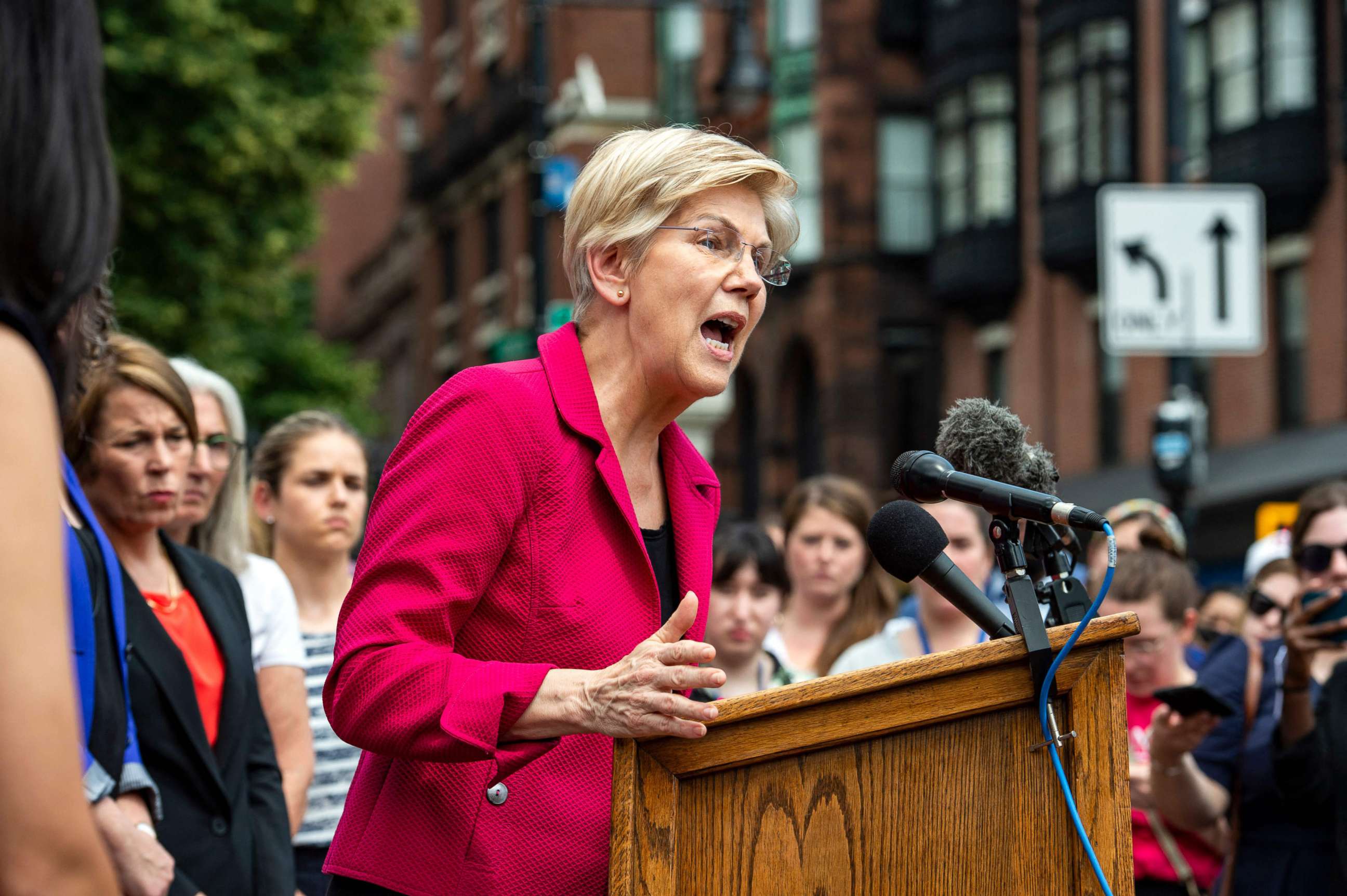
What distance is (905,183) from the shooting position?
3381 cm

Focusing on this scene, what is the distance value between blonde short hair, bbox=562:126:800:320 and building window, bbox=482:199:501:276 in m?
37.4

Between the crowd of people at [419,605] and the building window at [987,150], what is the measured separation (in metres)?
24.2

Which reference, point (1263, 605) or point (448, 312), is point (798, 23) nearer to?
point (448, 312)

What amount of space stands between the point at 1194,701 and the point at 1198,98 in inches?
881

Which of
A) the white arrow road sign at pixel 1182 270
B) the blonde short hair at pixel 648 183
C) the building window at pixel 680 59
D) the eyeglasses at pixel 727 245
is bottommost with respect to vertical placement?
the eyeglasses at pixel 727 245

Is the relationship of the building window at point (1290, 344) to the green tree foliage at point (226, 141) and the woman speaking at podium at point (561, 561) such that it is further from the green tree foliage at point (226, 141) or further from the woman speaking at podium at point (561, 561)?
the woman speaking at podium at point (561, 561)

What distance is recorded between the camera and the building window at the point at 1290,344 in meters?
23.2

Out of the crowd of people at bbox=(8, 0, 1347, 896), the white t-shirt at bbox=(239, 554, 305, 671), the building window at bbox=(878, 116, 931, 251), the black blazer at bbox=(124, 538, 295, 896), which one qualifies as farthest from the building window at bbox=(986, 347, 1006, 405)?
the black blazer at bbox=(124, 538, 295, 896)

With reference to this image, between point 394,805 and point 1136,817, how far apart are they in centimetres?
353

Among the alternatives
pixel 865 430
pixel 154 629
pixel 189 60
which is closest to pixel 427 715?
pixel 154 629

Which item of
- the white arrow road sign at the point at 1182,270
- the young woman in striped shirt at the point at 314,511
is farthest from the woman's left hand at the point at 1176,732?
the white arrow road sign at the point at 1182,270

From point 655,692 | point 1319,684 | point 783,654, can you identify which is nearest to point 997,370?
point 783,654

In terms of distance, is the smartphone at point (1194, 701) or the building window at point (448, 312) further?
the building window at point (448, 312)

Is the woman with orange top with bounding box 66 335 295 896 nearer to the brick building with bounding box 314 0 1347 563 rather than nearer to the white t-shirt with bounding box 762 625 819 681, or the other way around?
the white t-shirt with bounding box 762 625 819 681
